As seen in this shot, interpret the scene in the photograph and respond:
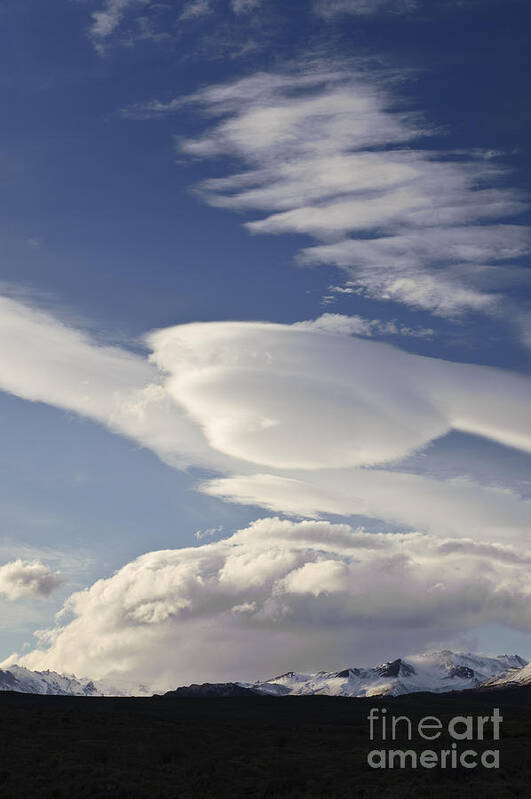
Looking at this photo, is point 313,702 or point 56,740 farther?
point 313,702

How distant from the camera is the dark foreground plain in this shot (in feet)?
140

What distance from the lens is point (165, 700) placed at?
493 ft

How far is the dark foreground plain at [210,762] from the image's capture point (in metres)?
42.8

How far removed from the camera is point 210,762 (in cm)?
5047

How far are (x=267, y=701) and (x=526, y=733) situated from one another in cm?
11058

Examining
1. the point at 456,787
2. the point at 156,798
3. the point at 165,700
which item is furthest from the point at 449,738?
the point at 165,700

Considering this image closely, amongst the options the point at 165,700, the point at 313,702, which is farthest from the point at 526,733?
the point at 313,702

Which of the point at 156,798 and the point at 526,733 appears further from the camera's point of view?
the point at 526,733

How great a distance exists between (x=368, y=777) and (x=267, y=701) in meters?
129

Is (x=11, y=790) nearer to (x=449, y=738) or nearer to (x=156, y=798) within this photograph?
(x=156, y=798)

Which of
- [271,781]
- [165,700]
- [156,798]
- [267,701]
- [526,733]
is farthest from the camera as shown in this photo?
[267,701]

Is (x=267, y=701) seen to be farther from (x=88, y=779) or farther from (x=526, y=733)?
(x=88, y=779)

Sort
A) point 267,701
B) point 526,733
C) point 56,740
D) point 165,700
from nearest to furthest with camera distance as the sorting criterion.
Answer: point 56,740, point 526,733, point 165,700, point 267,701

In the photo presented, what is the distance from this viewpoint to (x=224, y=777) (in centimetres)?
4619
